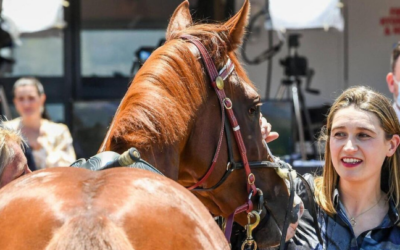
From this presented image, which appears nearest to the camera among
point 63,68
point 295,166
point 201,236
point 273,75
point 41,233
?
point 41,233

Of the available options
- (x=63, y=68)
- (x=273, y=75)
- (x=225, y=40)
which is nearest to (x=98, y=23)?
(x=63, y=68)

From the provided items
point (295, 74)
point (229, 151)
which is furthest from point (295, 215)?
point (295, 74)

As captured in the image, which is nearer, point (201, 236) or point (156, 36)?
point (201, 236)

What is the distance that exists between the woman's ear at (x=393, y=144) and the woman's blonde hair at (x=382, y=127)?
2 cm

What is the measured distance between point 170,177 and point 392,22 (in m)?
6.09

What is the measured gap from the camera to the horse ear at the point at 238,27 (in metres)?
2.47

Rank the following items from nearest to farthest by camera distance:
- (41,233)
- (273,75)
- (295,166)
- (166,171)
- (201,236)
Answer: (41,233) < (201,236) < (166,171) < (295,166) < (273,75)

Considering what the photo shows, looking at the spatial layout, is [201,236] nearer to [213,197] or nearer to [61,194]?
[61,194]

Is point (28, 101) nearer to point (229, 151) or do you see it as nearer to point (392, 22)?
point (229, 151)

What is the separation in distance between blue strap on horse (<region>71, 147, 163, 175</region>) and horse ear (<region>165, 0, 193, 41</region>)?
80cm

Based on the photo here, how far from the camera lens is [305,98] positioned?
7559mm

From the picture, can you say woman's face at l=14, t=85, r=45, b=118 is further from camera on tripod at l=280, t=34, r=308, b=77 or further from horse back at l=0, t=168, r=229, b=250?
horse back at l=0, t=168, r=229, b=250

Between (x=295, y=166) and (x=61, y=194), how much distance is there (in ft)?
13.6

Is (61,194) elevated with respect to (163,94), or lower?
lower
